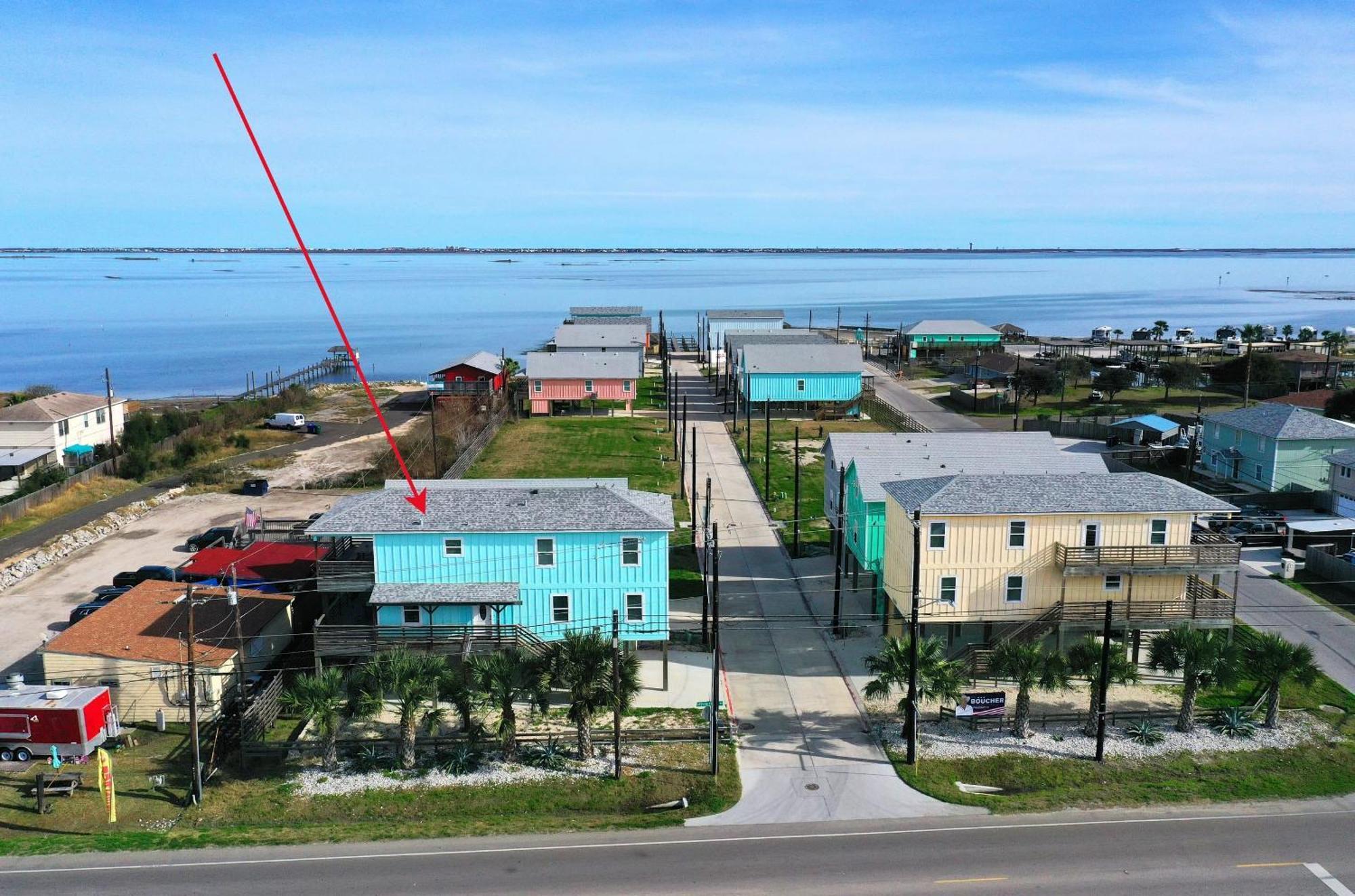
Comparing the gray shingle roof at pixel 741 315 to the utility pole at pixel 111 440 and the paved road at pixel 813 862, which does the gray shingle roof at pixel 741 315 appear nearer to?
the utility pole at pixel 111 440

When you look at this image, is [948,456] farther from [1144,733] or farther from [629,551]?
[629,551]

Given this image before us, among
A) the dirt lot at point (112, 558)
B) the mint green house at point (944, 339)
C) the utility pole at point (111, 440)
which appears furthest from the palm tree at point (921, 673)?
the mint green house at point (944, 339)

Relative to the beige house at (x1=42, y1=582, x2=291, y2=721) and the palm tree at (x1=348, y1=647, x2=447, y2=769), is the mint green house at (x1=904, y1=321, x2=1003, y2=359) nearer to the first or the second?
the beige house at (x1=42, y1=582, x2=291, y2=721)

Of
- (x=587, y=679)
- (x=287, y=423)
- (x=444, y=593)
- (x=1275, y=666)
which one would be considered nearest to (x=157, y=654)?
(x=444, y=593)

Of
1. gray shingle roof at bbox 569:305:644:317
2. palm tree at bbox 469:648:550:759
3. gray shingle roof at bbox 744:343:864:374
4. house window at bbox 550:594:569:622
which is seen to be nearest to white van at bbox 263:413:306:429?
gray shingle roof at bbox 744:343:864:374

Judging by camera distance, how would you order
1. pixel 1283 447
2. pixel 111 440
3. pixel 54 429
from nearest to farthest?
pixel 1283 447 < pixel 54 429 < pixel 111 440

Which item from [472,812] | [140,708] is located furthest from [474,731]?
[140,708]

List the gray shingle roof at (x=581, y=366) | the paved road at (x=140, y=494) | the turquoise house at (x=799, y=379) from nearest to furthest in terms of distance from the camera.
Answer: the paved road at (x=140, y=494)
the turquoise house at (x=799, y=379)
the gray shingle roof at (x=581, y=366)
